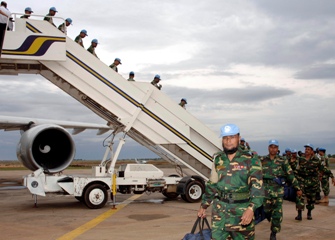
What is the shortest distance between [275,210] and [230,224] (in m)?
2.68

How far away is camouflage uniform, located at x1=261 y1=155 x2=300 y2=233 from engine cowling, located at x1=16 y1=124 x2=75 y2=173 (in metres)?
6.34

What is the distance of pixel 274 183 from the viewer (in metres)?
7.14

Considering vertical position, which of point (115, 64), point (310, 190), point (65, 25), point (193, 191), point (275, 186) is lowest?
point (193, 191)

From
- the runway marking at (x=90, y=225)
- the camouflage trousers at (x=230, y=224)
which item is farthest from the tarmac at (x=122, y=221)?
the camouflage trousers at (x=230, y=224)

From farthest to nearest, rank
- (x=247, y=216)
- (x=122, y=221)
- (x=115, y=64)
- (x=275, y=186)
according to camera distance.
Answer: (x=115, y=64) → (x=122, y=221) → (x=275, y=186) → (x=247, y=216)

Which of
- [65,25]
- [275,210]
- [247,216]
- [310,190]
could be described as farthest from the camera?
[65,25]

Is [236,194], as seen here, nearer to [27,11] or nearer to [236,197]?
[236,197]

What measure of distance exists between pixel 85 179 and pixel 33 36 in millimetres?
3651

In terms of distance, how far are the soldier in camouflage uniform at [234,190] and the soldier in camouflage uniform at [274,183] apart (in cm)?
245

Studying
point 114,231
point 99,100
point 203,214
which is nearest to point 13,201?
point 99,100

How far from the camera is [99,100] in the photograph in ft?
36.3

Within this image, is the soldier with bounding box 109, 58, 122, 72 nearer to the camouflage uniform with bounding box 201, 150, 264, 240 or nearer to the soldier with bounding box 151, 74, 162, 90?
the soldier with bounding box 151, 74, 162, 90

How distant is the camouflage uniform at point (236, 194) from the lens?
451cm

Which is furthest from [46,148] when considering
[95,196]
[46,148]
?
[95,196]
